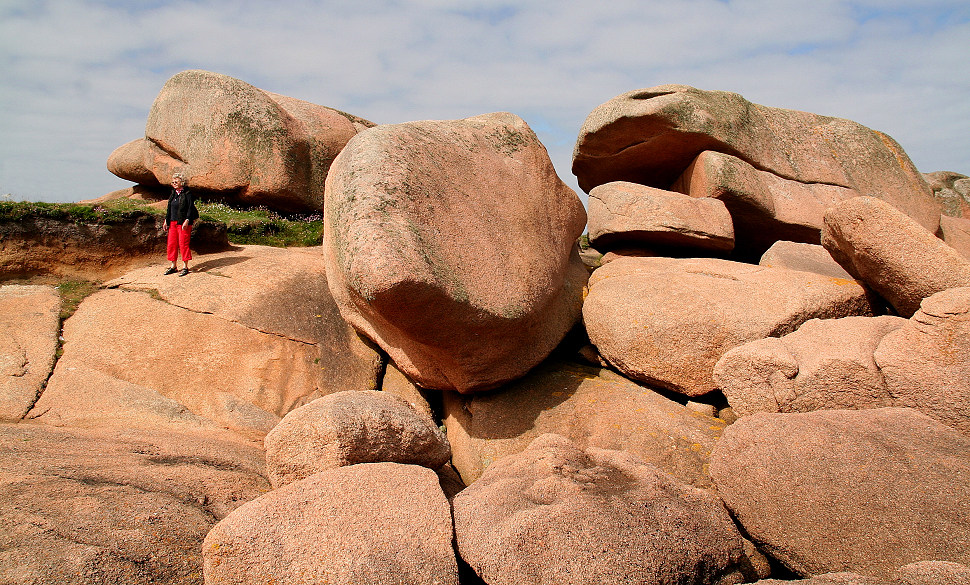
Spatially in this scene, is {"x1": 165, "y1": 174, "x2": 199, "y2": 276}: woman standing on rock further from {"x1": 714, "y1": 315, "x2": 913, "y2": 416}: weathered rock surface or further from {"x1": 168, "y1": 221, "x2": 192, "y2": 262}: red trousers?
{"x1": 714, "y1": 315, "x2": 913, "y2": 416}: weathered rock surface

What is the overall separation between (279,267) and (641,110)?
183 inches

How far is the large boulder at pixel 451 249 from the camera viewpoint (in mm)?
4137

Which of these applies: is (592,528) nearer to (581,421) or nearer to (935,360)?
(581,421)

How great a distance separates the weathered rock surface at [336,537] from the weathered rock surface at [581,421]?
1805mm

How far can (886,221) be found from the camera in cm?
438

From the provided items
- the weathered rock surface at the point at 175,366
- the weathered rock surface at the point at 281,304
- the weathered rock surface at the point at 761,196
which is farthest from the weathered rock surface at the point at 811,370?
the weathered rock surface at the point at 175,366

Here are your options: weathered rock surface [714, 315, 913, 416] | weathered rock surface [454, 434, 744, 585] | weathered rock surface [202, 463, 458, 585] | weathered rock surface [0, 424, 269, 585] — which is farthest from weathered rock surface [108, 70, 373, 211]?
weathered rock surface [714, 315, 913, 416]

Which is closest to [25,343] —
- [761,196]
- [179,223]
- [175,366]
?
[175,366]

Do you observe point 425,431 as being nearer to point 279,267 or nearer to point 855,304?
point 279,267

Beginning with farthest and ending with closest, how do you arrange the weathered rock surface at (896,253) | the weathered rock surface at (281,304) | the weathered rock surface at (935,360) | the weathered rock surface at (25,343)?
the weathered rock surface at (281,304) < the weathered rock surface at (25,343) < the weathered rock surface at (896,253) < the weathered rock surface at (935,360)

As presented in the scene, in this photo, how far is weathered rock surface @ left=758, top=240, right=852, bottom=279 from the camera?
6078 millimetres

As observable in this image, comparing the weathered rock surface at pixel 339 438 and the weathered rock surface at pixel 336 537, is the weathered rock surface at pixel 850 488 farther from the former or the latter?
the weathered rock surface at pixel 339 438

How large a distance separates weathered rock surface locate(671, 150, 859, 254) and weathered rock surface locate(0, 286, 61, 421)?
22.8ft

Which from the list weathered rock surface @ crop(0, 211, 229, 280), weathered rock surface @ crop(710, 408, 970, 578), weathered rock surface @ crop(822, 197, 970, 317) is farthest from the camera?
weathered rock surface @ crop(0, 211, 229, 280)
